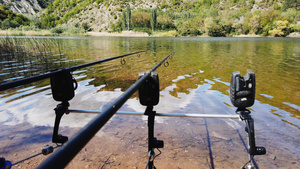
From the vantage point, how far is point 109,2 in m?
176

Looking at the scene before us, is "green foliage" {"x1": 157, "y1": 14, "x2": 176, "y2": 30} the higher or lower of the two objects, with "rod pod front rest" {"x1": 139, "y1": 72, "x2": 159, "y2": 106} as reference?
higher

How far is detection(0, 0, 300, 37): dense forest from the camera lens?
83.7m

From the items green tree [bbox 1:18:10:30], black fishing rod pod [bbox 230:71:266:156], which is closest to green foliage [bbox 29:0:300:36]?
green tree [bbox 1:18:10:30]

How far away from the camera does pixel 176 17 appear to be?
133375mm

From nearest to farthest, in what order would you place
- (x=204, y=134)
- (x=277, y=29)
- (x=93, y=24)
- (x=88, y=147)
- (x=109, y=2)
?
1. (x=88, y=147)
2. (x=204, y=134)
3. (x=277, y=29)
4. (x=93, y=24)
5. (x=109, y=2)

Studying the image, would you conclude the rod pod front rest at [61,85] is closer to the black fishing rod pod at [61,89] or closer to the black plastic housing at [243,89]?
the black fishing rod pod at [61,89]

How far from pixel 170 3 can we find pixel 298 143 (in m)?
206

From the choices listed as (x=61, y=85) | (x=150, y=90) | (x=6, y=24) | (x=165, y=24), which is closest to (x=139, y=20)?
(x=165, y=24)

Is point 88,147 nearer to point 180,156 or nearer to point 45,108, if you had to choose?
point 180,156

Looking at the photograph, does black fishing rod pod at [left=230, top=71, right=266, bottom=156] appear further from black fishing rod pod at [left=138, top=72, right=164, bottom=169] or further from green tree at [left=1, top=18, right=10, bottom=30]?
green tree at [left=1, top=18, right=10, bottom=30]

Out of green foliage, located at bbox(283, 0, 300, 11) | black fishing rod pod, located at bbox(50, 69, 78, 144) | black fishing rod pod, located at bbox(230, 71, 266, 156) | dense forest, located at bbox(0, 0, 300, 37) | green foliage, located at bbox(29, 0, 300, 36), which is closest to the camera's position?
black fishing rod pod, located at bbox(230, 71, 266, 156)

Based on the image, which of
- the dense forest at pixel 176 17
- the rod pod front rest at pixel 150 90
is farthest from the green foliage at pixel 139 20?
the rod pod front rest at pixel 150 90

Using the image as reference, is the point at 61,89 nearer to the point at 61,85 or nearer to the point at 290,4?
the point at 61,85

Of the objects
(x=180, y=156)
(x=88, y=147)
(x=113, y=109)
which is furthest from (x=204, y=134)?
(x=113, y=109)
